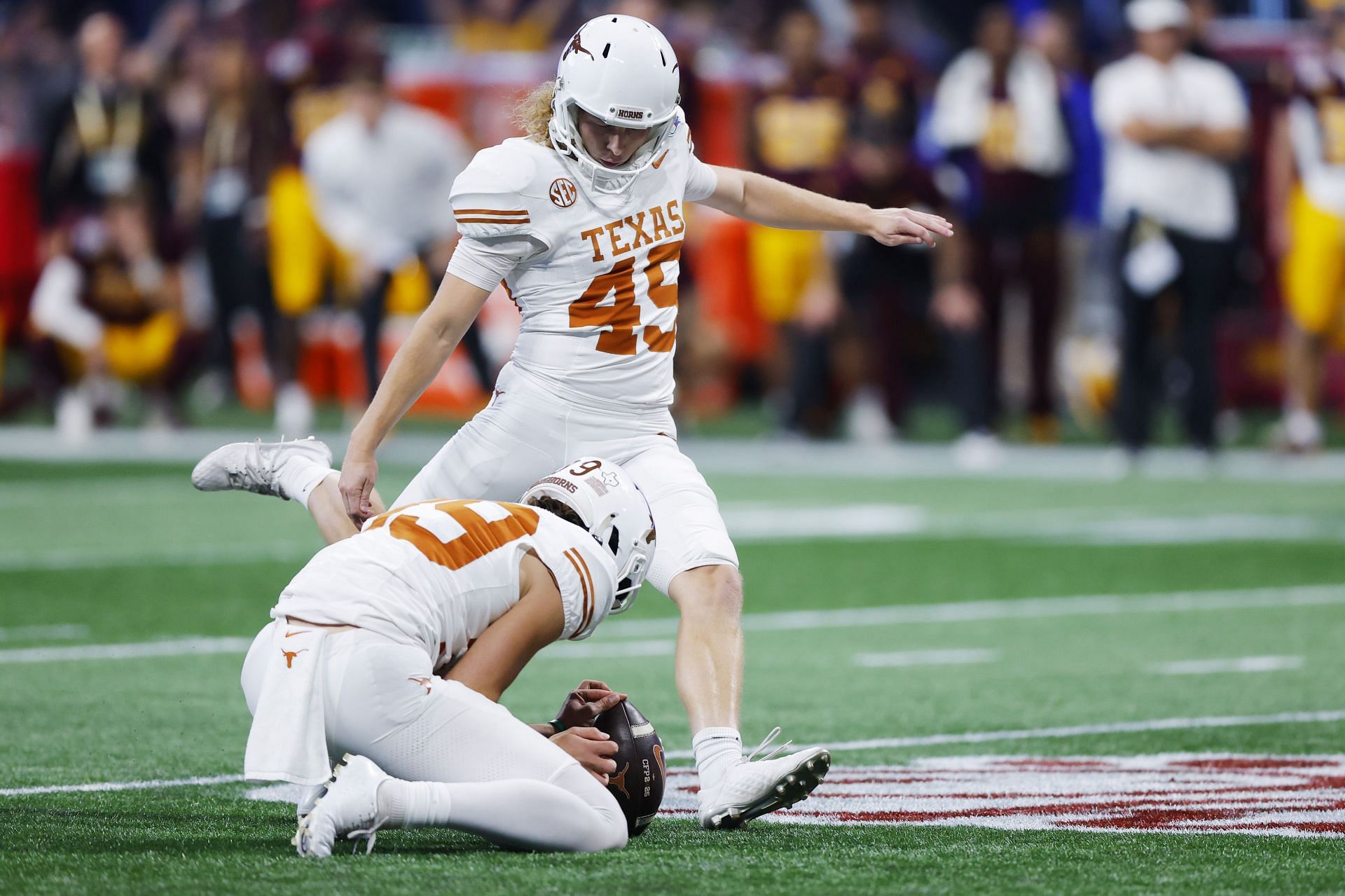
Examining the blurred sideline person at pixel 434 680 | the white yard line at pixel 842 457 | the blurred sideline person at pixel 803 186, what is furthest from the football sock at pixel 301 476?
the blurred sideline person at pixel 803 186

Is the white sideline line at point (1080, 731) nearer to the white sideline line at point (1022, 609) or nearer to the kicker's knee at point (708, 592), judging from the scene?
the kicker's knee at point (708, 592)

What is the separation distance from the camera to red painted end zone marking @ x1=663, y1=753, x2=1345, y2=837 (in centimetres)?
540

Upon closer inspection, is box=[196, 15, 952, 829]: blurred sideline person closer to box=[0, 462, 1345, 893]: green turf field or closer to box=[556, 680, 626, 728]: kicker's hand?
box=[556, 680, 626, 728]: kicker's hand

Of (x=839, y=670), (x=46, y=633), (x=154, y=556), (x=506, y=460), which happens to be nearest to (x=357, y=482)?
(x=506, y=460)

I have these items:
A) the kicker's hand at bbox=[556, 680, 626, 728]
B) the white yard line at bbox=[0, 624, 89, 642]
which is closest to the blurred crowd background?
the white yard line at bbox=[0, 624, 89, 642]

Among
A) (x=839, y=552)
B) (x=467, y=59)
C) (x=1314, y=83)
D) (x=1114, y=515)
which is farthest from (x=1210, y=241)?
(x=467, y=59)

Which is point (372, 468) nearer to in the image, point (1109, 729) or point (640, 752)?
point (640, 752)

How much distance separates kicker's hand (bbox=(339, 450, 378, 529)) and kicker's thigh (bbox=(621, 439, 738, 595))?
67 centimetres

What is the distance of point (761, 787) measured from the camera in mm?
5262

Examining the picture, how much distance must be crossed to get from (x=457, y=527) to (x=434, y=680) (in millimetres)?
371

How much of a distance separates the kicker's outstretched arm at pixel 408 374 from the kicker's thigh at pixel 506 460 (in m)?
0.31

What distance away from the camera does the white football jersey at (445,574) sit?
498 centimetres

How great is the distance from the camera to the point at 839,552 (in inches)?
448

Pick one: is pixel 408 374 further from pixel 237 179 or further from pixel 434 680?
pixel 237 179
